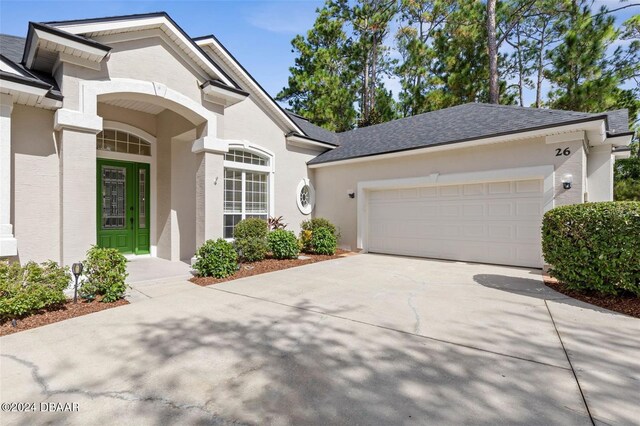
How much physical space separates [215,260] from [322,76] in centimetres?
1722

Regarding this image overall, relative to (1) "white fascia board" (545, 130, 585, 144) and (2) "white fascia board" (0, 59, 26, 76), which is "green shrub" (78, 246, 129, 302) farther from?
(1) "white fascia board" (545, 130, 585, 144)

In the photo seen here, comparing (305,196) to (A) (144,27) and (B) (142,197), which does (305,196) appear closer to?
(B) (142,197)

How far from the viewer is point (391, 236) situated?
10727 mm

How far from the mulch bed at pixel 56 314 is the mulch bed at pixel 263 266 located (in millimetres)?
1765

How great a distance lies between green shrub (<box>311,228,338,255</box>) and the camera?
34.3 ft

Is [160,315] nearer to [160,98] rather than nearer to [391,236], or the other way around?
[160,98]

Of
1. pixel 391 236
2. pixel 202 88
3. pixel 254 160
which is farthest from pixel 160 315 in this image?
pixel 391 236

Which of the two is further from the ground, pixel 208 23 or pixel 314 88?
pixel 314 88

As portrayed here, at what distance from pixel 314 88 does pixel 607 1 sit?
49.0ft

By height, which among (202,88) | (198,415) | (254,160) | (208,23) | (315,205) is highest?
(208,23)

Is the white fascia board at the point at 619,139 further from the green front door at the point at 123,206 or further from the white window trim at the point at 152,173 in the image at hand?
the green front door at the point at 123,206

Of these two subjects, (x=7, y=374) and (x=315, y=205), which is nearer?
(x=7, y=374)

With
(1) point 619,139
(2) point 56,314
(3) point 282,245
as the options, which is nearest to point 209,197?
(3) point 282,245

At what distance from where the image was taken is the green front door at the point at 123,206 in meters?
8.47
